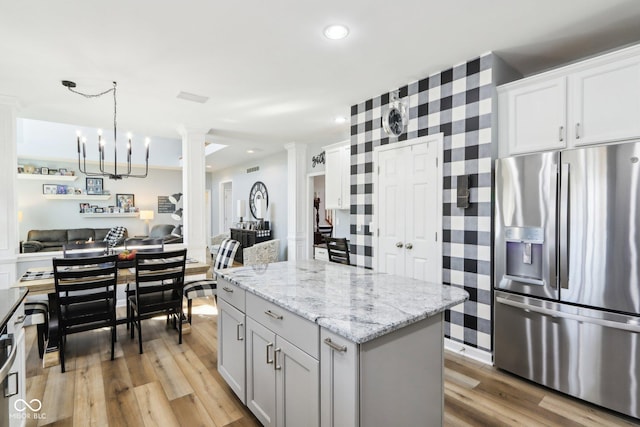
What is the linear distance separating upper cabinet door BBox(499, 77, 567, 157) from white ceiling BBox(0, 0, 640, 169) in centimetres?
40

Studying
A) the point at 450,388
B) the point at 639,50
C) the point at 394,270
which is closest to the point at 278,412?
the point at 450,388

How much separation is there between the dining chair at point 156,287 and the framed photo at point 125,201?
6.84 metres

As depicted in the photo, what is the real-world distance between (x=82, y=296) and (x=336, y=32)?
2981 mm

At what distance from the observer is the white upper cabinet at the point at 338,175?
461 cm

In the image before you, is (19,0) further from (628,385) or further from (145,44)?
(628,385)

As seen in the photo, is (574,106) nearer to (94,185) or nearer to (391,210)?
(391,210)

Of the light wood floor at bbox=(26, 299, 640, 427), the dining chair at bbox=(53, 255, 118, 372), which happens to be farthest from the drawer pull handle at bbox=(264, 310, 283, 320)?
the dining chair at bbox=(53, 255, 118, 372)

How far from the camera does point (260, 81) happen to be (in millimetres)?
3236

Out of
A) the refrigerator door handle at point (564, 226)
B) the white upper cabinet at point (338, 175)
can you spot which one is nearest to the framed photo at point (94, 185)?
the white upper cabinet at point (338, 175)

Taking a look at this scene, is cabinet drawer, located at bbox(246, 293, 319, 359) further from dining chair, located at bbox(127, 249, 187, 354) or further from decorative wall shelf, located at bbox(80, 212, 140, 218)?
decorative wall shelf, located at bbox(80, 212, 140, 218)

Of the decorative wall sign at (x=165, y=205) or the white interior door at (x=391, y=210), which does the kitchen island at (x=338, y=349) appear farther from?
the decorative wall sign at (x=165, y=205)

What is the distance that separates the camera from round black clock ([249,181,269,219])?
25.3 ft

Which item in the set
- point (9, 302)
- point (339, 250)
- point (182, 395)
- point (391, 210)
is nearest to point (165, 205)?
point (339, 250)

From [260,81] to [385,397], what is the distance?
3027mm
